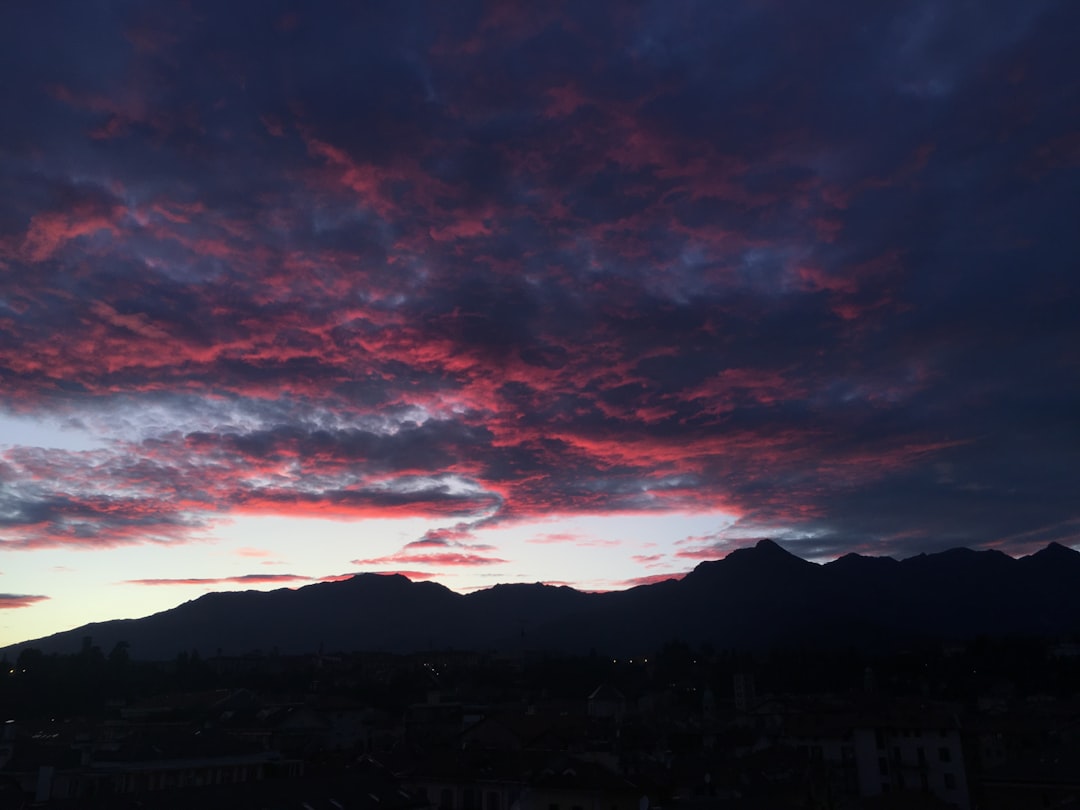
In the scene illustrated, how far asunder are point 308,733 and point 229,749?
94.0 feet

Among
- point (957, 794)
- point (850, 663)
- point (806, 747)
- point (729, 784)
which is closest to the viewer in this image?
point (729, 784)

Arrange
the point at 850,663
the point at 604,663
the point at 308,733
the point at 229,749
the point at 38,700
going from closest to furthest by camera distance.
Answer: the point at 229,749, the point at 308,733, the point at 38,700, the point at 850,663, the point at 604,663

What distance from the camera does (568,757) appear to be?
146ft

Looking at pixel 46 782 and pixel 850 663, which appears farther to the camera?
pixel 850 663

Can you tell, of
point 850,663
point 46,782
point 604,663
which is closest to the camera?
point 46,782

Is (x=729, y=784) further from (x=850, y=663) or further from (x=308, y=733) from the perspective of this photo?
(x=850, y=663)

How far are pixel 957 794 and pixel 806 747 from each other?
13.6m

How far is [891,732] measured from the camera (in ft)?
205

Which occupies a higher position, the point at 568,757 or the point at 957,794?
the point at 568,757

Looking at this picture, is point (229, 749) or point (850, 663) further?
point (850, 663)

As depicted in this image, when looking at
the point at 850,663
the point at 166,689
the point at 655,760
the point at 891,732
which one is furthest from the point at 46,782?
the point at 850,663

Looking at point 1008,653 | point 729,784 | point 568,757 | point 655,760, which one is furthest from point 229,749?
point 1008,653

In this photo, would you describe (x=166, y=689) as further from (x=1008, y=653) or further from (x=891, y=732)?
(x=1008, y=653)

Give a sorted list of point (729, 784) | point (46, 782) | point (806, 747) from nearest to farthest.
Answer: point (46, 782) < point (729, 784) < point (806, 747)
